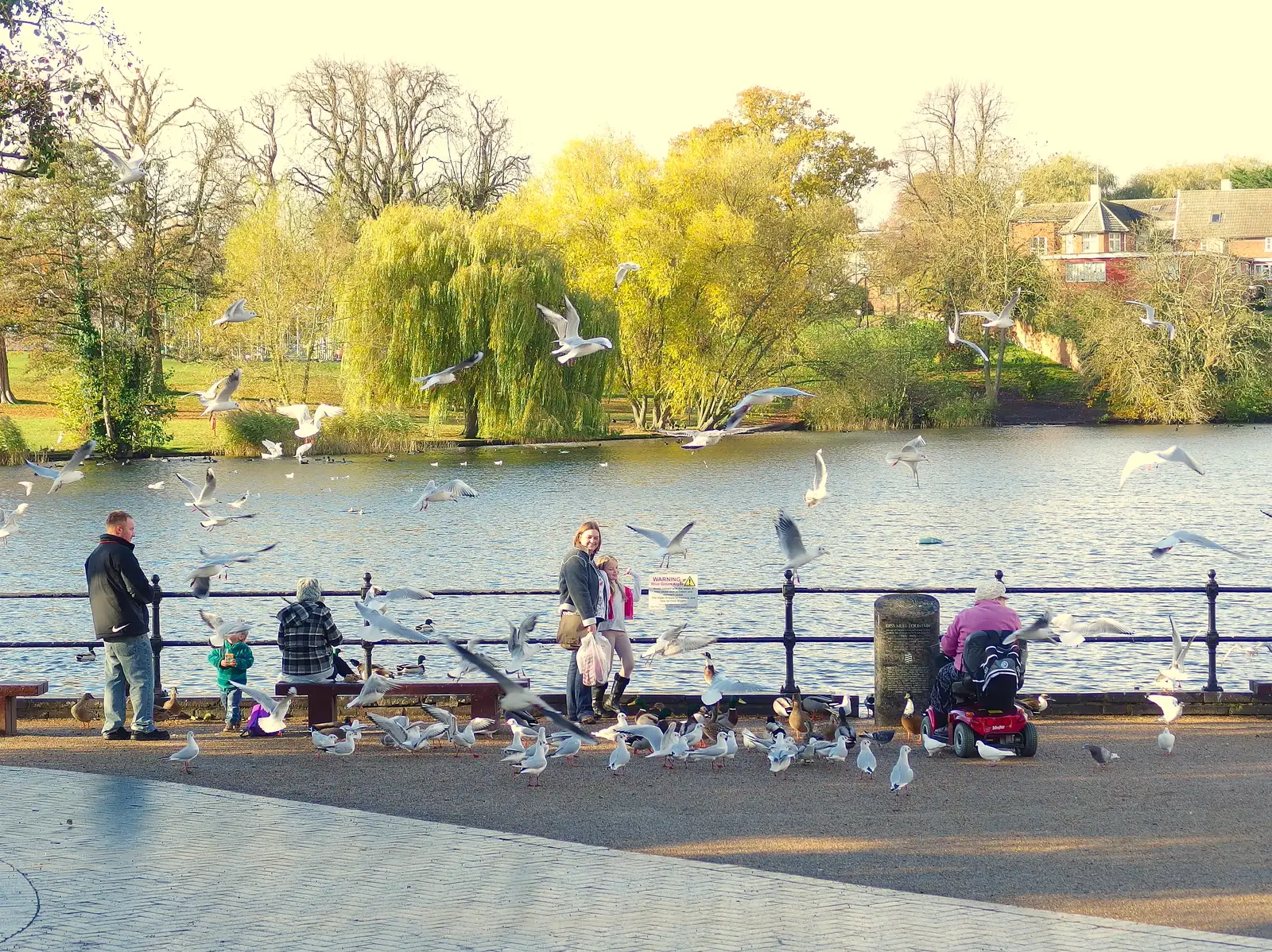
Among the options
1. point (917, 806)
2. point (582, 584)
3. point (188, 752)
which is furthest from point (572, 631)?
point (917, 806)

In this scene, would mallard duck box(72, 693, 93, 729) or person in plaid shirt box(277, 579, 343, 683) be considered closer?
person in plaid shirt box(277, 579, 343, 683)

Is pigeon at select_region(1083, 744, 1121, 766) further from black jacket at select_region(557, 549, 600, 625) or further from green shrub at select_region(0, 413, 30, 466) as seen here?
green shrub at select_region(0, 413, 30, 466)

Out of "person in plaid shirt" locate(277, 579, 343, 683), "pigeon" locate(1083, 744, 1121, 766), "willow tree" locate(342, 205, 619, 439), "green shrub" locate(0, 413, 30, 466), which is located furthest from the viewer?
"willow tree" locate(342, 205, 619, 439)

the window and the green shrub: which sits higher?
the window

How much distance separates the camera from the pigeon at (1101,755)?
1030cm

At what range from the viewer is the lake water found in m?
20.9

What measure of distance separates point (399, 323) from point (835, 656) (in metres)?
34.9

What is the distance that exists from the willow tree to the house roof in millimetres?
70658

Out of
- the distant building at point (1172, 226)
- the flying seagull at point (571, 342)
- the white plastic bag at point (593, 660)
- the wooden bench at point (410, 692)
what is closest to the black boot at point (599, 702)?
the white plastic bag at point (593, 660)

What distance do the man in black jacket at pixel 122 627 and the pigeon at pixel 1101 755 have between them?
7.12 meters

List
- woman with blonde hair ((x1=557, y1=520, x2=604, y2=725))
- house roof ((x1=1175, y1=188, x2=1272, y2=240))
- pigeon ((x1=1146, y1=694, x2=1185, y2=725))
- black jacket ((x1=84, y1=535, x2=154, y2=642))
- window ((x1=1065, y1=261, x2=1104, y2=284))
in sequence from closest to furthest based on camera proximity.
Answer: pigeon ((x1=1146, y1=694, x2=1185, y2=725)) < black jacket ((x1=84, y1=535, x2=154, y2=642)) < woman with blonde hair ((x1=557, y1=520, x2=604, y2=725)) < window ((x1=1065, y1=261, x2=1104, y2=284)) < house roof ((x1=1175, y1=188, x2=1272, y2=240))

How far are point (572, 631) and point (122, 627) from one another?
3.60 m

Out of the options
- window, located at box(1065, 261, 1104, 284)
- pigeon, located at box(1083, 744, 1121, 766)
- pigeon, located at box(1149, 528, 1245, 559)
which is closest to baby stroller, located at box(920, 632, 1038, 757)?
pigeon, located at box(1083, 744, 1121, 766)

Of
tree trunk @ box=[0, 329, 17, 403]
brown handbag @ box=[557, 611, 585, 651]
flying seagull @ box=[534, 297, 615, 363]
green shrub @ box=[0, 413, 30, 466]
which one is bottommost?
brown handbag @ box=[557, 611, 585, 651]
